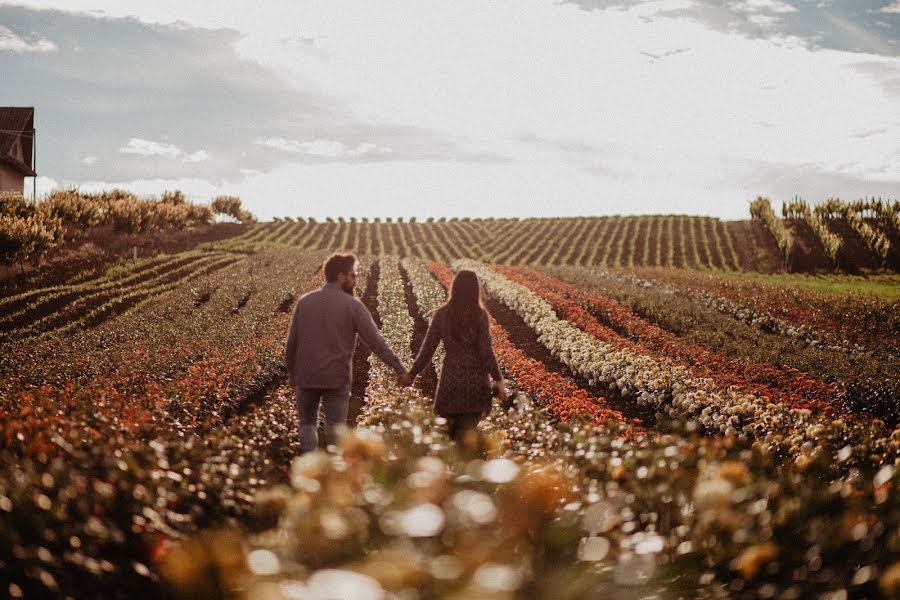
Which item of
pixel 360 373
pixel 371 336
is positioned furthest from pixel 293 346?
pixel 360 373

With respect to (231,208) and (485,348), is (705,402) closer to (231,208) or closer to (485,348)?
(485,348)

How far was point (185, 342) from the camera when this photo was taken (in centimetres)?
1711

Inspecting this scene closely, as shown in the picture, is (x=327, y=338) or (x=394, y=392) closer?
(x=327, y=338)

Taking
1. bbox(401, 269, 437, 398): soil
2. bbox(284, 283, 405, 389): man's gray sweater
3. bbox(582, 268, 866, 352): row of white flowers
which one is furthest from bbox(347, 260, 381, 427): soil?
bbox(582, 268, 866, 352): row of white flowers

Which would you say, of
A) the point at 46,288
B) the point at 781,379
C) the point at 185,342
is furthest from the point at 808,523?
the point at 46,288

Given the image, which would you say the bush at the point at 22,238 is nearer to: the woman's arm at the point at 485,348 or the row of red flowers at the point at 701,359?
the row of red flowers at the point at 701,359

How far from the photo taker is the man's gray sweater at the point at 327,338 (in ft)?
20.8

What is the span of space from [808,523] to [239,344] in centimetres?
1475

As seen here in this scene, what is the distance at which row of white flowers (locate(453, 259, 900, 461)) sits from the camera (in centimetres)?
688

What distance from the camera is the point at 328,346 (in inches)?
250

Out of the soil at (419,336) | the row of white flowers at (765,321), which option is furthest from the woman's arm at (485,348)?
the row of white flowers at (765,321)

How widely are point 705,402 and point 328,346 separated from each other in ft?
19.8

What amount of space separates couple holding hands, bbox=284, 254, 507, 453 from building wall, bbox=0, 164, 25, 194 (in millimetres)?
43222

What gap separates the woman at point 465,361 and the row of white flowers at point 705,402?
1.62 meters
